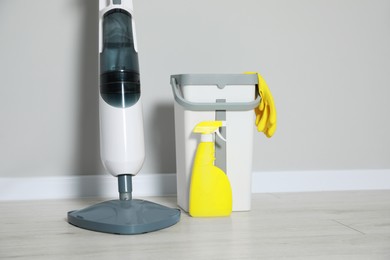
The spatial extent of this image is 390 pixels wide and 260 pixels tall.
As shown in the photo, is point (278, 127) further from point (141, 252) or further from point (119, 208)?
point (141, 252)

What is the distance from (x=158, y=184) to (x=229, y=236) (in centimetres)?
69

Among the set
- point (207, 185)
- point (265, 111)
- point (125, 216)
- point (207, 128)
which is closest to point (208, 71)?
point (265, 111)

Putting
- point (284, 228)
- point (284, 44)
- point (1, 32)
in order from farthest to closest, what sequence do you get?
point (284, 44), point (1, 32), point (284, 228)

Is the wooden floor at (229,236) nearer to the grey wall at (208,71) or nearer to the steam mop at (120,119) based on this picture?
the steam mop at (120,119)

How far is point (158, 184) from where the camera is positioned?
6.28ft

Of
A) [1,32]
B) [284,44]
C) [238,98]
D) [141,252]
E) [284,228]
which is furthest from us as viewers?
[284,44]

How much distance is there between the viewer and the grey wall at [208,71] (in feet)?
6.03

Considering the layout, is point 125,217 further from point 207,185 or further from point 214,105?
point 214,105

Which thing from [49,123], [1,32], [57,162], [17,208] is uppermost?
[1,32]

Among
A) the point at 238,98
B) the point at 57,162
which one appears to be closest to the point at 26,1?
the point at 57,162

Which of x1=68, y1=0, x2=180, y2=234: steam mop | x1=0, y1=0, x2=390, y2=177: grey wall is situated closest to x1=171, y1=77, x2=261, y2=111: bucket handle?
x1=68, y1=0, x2=180, y2=234: steam mop

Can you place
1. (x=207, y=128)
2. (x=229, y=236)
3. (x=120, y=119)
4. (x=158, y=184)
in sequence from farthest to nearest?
(x=158, y=184) → (x=207, y=128) → (x=120, y=119) → (x=229, y=236)

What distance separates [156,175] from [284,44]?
26.9 inches

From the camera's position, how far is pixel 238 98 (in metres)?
1.58
